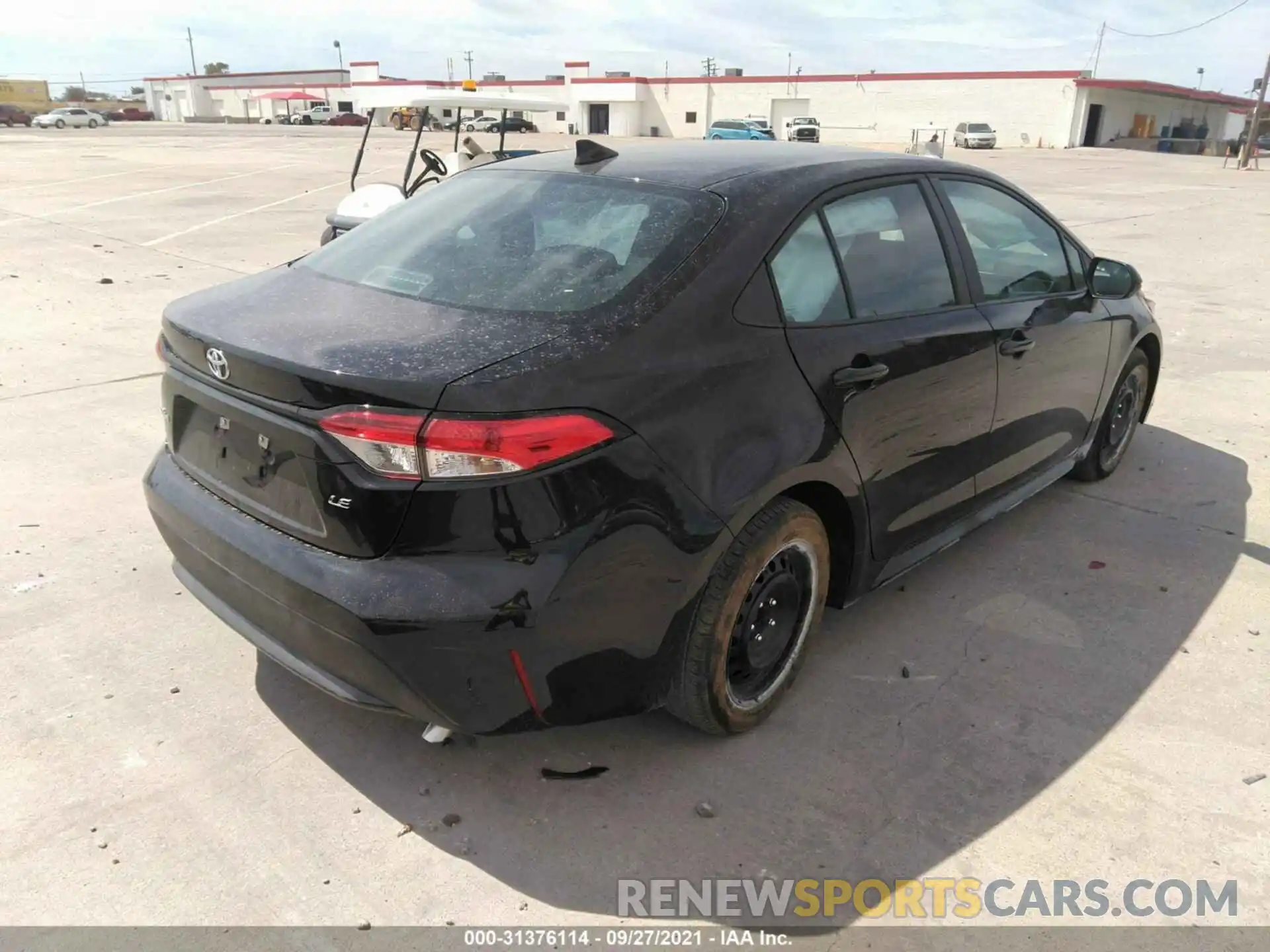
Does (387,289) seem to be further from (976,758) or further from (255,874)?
(976,758)

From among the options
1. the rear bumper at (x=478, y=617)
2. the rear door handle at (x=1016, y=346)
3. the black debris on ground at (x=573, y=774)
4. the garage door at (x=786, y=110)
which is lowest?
the black debris on ground at (x=573, y=774)

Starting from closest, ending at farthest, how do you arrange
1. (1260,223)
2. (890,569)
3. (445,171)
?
(890,569) → (445,171) → (1260,223)

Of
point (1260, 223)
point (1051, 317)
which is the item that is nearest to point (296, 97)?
point (1260, 223)

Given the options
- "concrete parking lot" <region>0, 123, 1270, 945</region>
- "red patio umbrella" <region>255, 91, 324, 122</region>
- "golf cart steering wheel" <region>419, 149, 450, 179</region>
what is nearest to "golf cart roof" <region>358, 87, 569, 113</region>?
"golf cart steering wheel" <region>419, 149, 450, 179</region>

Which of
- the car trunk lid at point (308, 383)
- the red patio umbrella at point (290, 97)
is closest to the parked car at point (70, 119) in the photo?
the red patio umbrella at point (290, 97)

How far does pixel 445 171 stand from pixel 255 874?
8.03 meters

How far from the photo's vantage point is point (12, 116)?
60375 millimetres

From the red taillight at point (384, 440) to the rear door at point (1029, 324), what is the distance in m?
2.27

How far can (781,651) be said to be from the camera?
2930 mm

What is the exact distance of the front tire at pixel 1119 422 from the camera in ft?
15.3

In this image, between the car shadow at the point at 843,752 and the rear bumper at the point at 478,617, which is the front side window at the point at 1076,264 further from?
the rear bumper at the point at 478,617

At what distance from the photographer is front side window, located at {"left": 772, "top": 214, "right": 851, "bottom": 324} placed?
272cm

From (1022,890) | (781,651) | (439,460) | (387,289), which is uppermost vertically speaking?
(387,289)

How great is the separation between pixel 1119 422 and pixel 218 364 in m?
4.37
